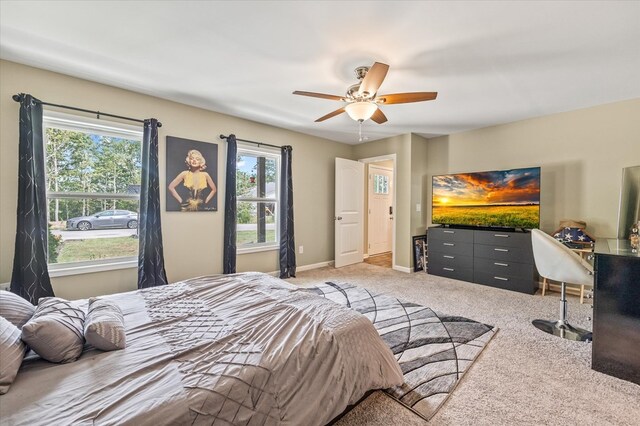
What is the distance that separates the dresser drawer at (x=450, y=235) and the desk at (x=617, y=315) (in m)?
2.24

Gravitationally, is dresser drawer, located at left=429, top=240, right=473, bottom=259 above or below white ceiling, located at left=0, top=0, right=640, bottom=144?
below

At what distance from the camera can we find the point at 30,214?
2486 mm

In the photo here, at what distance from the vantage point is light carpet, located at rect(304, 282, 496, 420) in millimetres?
1718

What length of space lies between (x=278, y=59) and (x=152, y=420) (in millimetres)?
2557

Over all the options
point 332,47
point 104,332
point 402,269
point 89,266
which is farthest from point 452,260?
point 89,266

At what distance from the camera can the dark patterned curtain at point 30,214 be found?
244cm

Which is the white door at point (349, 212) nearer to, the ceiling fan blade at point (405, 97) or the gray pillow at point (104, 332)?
the ceiling fan blade at point (405, 97)

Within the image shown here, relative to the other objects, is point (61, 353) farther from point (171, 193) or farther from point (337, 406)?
point (171, 193)

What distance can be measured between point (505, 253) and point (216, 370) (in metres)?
4.11

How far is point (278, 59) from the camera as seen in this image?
95.0 inches

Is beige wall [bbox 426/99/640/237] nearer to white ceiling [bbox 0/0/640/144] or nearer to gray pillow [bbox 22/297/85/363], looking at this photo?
white ceiling [bbox 0/0/640/144]

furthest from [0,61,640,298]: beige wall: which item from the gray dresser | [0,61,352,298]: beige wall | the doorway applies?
the doorway

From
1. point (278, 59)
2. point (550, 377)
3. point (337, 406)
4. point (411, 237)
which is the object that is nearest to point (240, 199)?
point (278, 59)

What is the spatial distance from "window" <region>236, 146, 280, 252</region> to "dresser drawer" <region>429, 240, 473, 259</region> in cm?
264
